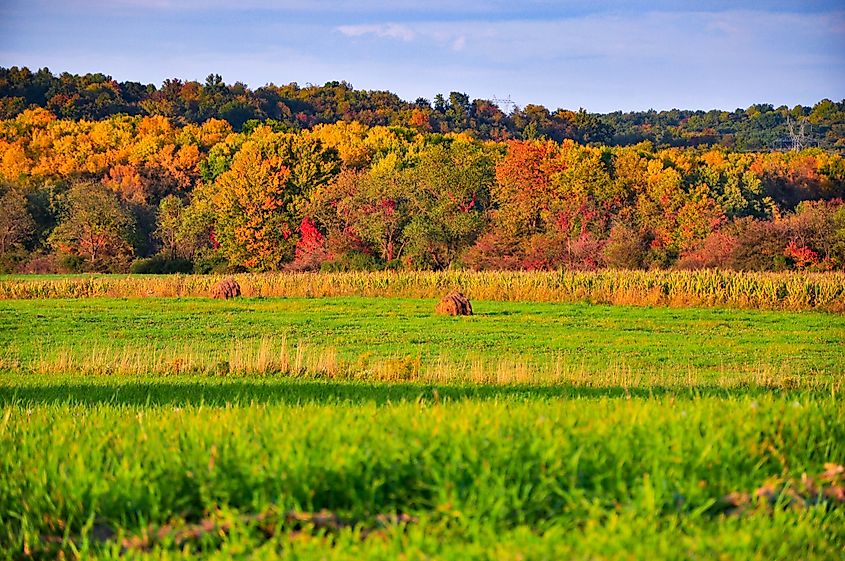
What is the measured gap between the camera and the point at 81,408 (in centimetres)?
854

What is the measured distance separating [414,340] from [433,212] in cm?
4315

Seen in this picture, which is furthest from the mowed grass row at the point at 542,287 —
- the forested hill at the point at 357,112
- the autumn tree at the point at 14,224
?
the forested hill at the point at 357,112

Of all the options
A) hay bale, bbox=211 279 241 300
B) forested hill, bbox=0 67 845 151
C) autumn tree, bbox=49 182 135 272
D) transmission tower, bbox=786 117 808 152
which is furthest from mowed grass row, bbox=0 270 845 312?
transmission tower, bbox=786 117 808 152

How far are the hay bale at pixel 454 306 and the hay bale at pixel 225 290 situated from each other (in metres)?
11.9

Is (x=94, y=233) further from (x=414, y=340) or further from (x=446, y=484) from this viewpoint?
(x=446, y=484)

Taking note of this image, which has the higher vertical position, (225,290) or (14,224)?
(14,224)

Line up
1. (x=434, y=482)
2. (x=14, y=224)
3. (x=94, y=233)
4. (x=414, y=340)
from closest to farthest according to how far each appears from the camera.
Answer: (x=434, y=482)
(x=414, y=340)
(x=94, y=233)
(x=14, y=224)

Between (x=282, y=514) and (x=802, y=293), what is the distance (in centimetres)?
3822

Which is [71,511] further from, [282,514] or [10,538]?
[282,514]

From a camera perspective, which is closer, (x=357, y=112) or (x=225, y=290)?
(x=225, y=290)

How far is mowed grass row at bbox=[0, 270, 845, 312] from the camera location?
130 feet

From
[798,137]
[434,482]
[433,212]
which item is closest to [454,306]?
[434,482]

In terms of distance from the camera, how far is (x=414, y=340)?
27500 millimetres

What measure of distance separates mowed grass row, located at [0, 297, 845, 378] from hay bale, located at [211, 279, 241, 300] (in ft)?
3.56
